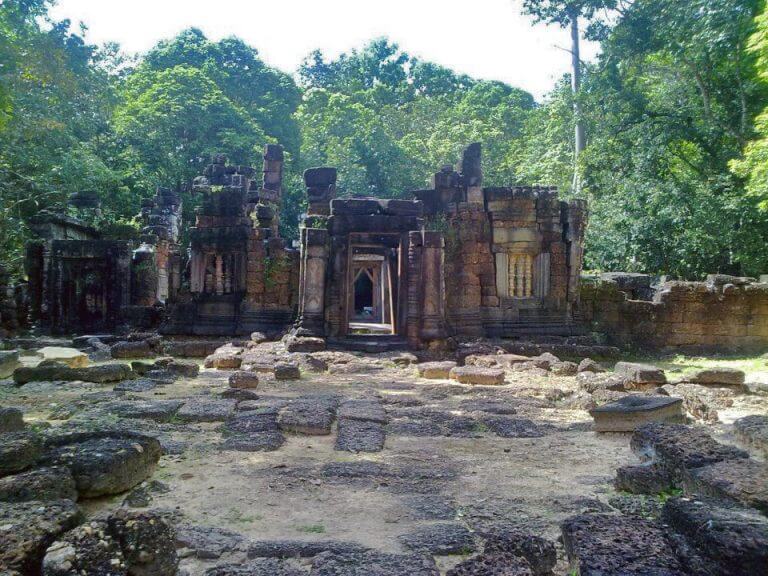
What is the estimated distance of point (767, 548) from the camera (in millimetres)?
2646

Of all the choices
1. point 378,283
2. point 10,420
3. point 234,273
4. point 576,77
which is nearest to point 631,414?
point 10,420

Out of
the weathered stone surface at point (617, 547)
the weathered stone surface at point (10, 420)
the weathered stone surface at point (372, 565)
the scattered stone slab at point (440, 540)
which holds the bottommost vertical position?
the scattered stone slab at point (440, 540)

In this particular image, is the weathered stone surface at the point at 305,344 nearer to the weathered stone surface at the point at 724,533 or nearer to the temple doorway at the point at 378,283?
the temple doorway at the point at 378,283

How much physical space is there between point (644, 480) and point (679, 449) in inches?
14.5

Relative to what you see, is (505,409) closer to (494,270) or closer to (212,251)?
(494,270)

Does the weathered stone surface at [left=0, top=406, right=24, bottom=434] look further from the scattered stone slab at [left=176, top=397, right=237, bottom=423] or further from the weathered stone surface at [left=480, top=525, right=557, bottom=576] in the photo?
the weathered stone surface at [left=480, top=525, right=557, bottom=576]

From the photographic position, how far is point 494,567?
2916 millimetres

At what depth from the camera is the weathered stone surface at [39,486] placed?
11.4 feet

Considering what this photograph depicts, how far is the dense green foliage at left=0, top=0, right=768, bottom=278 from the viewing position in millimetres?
17688

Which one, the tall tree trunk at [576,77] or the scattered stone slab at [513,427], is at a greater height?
the tall tree trunk at [576,77]

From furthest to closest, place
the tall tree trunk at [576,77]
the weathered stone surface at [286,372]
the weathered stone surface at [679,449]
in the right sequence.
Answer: the tall tree trunk at [576,77]
the weathered stone surface at [286,372]
the weathered stone surface at [679,449]

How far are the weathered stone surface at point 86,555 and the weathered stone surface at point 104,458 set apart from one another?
1.13m

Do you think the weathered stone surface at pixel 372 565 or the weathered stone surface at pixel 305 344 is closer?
the weathered stone surface at pixel 372 565

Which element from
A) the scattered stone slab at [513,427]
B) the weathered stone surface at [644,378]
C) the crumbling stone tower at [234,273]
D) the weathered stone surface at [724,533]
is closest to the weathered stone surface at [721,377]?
the weathered stone surface at [644,378]
